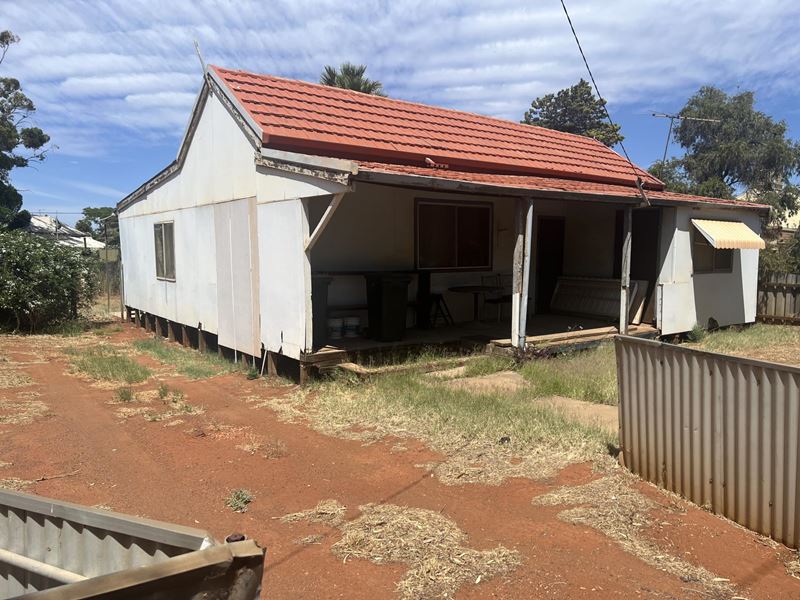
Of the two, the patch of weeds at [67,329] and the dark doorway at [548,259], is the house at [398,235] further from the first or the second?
the patch of weeds at [67,329]

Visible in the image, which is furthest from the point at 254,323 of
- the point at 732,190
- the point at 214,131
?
the point at 732,190

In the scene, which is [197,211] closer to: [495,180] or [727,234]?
[495,180]

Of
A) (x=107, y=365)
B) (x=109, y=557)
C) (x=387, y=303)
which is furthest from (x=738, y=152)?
(x=109, y=557)

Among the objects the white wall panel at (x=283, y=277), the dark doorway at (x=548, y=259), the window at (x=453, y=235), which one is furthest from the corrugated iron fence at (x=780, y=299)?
the white wall panel at (x=283, y=277)

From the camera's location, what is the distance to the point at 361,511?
4160mm

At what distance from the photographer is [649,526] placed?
12.4 feet

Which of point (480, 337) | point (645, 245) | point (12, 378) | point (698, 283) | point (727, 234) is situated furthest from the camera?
point (698, 283)

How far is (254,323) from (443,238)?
402 cm

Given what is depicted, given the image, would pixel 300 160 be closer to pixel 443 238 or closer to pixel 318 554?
pixel 443 238

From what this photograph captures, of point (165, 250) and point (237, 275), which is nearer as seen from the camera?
point (237, 275)

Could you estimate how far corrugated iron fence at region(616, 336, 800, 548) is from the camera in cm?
346

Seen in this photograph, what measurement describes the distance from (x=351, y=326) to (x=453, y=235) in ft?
10.1

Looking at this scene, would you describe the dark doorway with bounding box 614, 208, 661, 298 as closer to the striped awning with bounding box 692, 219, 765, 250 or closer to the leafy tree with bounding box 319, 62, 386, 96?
the striped awning with bounding box 692, 219, 765, 250

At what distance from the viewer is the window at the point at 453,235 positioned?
35.4 ft
